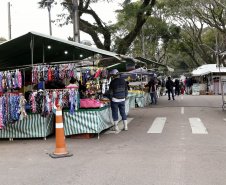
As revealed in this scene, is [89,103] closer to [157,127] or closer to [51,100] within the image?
[51,100]

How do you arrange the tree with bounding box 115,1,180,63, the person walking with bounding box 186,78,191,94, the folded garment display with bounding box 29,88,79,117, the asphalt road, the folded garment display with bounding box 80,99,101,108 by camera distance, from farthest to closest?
1. the tree with bounding box 115,1,180,63
2. the person walking with bounding box 186,78,191,94
3. the folded garment display with bounding box 80,99,101,108
4. the folded garment display with bounding box 29,88,79,117
5. the asphalt road

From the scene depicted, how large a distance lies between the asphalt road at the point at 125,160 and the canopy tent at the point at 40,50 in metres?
2.53

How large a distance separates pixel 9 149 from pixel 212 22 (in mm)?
25381

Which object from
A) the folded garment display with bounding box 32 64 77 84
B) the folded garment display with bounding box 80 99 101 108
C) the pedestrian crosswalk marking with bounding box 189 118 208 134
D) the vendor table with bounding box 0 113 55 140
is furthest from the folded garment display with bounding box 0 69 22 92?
the pedestrian crosswalk marking with bounding box 189 118 208 134

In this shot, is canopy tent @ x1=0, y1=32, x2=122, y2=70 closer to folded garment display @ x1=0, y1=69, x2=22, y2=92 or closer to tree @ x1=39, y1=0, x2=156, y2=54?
folded garment display @ x1=0, y1=69, x2=22, y2=92

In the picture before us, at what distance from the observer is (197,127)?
997 cm

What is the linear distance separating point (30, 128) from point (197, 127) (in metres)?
5.29

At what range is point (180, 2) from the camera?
25.2 metres

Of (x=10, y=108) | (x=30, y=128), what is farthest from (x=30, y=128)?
(x=10, y=108)

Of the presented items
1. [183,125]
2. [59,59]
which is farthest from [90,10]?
[183,125]

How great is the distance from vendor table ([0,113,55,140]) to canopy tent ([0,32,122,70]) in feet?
5.28

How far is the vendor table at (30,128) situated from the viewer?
28.3 ft

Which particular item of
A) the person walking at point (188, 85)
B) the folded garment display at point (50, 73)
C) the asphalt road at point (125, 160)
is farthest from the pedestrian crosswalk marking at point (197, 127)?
the person walking at point (188, 85)

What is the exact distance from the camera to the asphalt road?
5.00 meters
